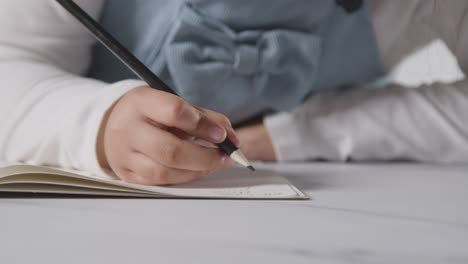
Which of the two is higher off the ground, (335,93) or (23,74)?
(335,93)

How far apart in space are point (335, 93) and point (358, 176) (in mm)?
212

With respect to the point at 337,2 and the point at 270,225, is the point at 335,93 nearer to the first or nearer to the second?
the point at 337,2

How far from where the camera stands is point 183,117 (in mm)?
365

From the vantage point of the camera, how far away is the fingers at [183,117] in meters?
0.36

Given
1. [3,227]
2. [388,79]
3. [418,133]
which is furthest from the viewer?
[388,79]

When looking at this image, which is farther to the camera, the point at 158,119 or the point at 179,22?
the point at 179,22

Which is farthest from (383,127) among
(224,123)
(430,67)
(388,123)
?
(224,123)

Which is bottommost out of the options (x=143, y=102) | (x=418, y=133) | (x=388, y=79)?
(x=143, y=102)

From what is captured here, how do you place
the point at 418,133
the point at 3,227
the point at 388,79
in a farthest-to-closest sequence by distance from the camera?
the point at 388,79
the point at 418,133
the point at 3,227

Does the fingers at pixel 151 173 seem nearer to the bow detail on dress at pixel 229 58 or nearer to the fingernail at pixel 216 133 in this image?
the fingernail at pixel 216 133

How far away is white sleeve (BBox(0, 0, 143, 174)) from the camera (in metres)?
0.44

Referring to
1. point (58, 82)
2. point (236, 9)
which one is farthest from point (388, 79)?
point (58, 82)

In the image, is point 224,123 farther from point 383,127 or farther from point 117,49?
point 383,127

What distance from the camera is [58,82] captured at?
0.52m
